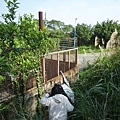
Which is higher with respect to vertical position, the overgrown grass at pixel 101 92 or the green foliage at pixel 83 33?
the green foliage at pixel 83 33

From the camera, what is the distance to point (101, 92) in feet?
5.31

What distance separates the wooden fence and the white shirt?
2288mm

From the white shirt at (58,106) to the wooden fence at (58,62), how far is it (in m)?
2.29

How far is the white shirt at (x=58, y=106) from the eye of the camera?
191 centimetres

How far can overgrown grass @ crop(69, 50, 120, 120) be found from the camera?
151 cm

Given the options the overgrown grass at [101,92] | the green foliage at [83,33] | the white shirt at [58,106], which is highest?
the green foliage at [83,33]

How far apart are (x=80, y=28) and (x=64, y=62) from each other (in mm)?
16614

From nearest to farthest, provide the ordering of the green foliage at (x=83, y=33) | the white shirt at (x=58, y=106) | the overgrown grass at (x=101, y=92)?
1. the overgrown grass at (x=101, y=92)
2. the white shirt at (x=58, y=106)
3. the green foliage at (x=83, y=33)

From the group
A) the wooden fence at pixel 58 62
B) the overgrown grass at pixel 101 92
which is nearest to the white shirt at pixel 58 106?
the overgrown grass at pixel 101 92

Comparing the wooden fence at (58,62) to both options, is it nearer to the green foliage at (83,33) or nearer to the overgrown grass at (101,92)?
the overgrown grass at (101,92)

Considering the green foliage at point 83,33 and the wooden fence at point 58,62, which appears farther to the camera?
the green foliage at point 83,33

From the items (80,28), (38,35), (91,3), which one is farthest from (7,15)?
(80,28)

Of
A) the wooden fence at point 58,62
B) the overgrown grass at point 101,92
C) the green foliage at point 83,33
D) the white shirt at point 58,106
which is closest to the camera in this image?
the overgrown grass at point 101,92

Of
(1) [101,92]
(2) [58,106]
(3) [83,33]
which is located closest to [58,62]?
(2) [58,106]
